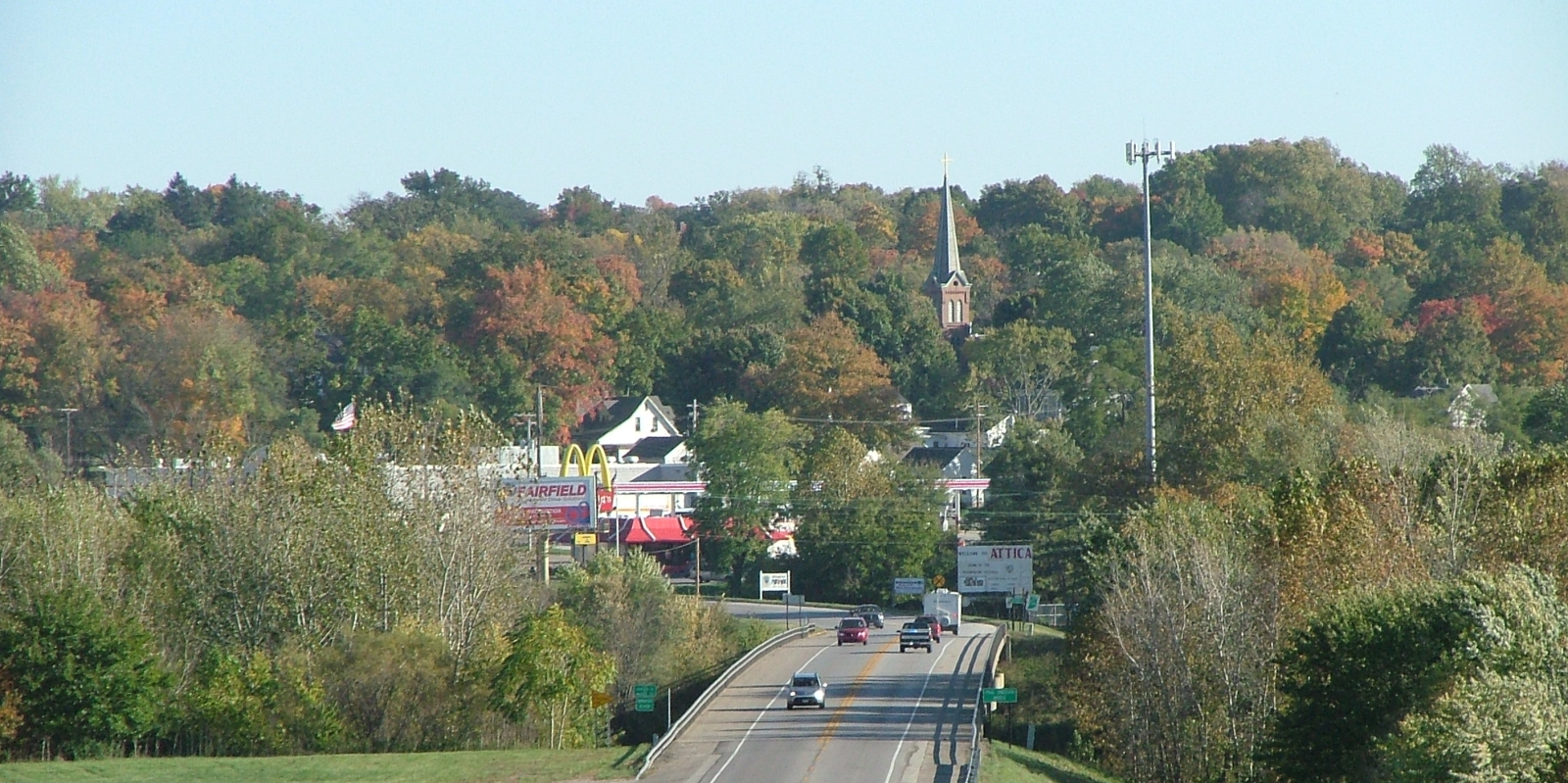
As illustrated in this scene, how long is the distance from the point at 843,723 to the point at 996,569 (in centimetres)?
2898

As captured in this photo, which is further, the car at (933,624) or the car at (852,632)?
the car at (852,632)

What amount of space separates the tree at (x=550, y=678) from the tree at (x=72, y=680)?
8.44 metres

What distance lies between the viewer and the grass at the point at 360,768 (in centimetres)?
3684

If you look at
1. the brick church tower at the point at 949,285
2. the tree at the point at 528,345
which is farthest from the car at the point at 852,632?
the brick church tower at the point at 949,285

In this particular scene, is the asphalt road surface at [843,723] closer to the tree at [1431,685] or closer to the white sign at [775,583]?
the tree at [1431,685]

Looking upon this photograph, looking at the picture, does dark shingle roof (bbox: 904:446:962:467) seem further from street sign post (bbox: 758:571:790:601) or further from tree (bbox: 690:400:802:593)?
street sign post (bbox: 758:571:790:601)

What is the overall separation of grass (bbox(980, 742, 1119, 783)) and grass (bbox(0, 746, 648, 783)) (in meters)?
7.64

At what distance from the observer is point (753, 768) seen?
37844mm

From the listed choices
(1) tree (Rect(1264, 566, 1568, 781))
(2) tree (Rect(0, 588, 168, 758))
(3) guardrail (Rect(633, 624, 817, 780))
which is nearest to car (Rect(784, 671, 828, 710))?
(3) guardrail (Rect(633, 624, 817, 780))

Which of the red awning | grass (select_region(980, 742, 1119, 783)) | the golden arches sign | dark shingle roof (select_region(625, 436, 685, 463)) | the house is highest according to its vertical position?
the house

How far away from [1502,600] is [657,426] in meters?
96.6

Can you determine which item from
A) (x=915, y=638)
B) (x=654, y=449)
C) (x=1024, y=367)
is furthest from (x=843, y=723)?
(x=654, y=449)

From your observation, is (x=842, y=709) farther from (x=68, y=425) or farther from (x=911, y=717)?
(x=68, y=425)

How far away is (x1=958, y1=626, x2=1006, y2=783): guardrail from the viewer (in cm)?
3591
